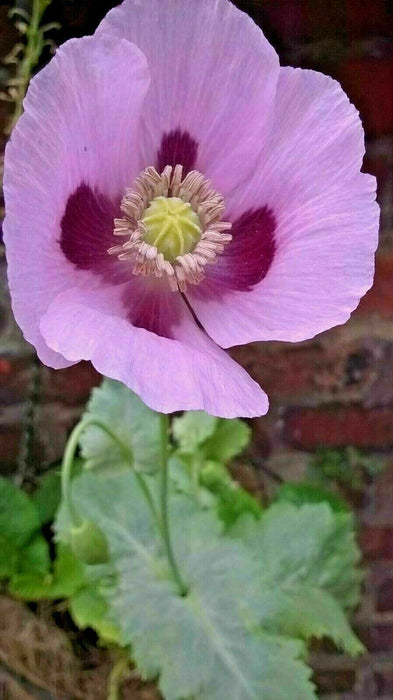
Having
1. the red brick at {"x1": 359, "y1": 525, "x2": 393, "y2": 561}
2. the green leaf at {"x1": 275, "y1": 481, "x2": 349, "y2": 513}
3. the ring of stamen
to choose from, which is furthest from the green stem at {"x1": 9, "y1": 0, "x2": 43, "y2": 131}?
the red brick at {"x1": 359, "y1": 525, "x2": 393, "y2": 561}

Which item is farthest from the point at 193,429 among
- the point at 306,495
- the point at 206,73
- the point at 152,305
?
the point at 206,73

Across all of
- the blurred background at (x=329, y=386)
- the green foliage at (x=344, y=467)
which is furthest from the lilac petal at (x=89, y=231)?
the green foliage at (x=344, y=467)

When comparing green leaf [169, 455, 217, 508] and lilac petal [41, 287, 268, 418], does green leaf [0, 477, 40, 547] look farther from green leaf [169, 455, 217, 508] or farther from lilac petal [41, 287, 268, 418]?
lilac petal [41, 287, 268, 418]

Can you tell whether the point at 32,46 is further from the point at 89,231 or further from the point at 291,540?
the point at 291,540

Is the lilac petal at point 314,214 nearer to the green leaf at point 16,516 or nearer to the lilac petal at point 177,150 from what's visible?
the lilac petal at point 177,150

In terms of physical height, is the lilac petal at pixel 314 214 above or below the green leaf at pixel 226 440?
above

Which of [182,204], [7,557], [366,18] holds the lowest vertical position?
[7,557]
